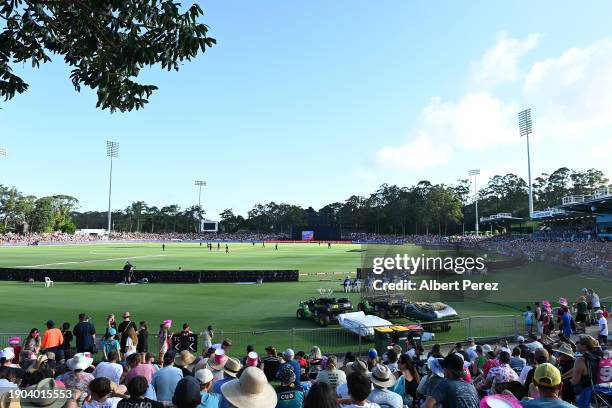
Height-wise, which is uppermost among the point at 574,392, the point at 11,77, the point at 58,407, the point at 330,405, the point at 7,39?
the point at 7,39

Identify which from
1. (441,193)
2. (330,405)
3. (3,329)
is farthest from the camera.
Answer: (441,193)

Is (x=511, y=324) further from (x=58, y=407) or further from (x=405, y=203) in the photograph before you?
(x=405, y=203)

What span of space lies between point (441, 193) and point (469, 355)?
423ft

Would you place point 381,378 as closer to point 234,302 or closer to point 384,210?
point 234,302

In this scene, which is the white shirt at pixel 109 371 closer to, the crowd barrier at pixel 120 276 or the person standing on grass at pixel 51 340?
the person standing on grass at pixel 51 340

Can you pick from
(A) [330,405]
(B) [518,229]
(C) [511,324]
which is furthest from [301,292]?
(B) [518,229]

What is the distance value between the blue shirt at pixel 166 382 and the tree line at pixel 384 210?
353 feet

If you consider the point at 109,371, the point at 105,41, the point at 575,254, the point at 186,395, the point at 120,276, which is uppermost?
the point at 105,41

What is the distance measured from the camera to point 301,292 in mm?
26844

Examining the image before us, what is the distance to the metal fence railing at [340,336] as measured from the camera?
14273mm

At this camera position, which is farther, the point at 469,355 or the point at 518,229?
the point at 518,229

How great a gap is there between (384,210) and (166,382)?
14480 cm

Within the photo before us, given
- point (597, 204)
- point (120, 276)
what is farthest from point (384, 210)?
point (120, 276)

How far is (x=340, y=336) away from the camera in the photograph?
1565 centimetres
